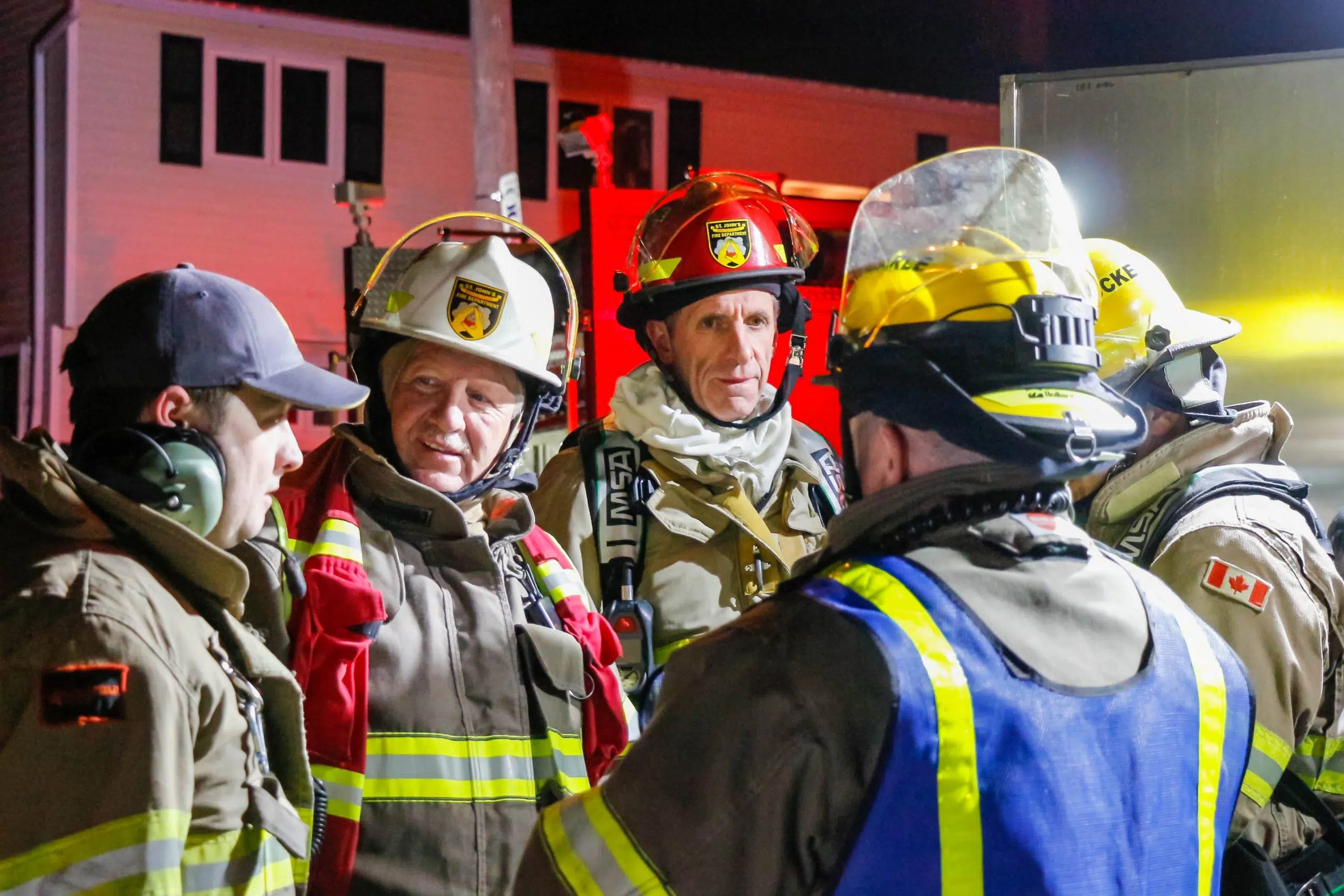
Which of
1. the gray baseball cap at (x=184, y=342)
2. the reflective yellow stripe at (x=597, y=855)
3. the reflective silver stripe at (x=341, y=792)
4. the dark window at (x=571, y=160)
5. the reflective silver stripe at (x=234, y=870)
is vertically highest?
the dark window at (x=571, y=160)

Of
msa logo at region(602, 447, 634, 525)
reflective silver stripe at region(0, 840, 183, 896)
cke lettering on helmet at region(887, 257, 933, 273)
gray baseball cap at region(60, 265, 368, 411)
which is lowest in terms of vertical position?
reflective silver stripe at region(0, 840, 183, 896)

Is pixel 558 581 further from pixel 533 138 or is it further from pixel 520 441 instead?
pixel 533 138

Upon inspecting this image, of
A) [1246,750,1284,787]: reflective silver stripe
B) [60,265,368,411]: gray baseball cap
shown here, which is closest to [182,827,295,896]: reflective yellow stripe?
[60,265,368,411]: gray baseball cap

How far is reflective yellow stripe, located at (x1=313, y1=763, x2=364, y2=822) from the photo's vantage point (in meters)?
2.65

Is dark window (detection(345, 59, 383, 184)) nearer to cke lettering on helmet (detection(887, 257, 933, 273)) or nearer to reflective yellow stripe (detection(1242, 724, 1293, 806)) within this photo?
reflective yellow stripe (detection(1242, 724, 1293, 806))

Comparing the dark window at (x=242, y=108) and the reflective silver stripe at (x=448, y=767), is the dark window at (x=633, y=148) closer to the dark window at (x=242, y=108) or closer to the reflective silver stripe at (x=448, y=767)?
the dark window at (x=242, y=108)

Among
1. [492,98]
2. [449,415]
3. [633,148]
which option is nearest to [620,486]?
[449,415]

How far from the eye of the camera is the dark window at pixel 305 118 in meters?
23.8

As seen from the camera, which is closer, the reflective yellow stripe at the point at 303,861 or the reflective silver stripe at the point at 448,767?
the reflective yellow stripe at the point at 303,861

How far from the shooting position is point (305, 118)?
942 inches

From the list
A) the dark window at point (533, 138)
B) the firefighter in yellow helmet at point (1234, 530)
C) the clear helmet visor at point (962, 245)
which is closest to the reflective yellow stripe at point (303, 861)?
the clear helmet visor at point (962, 245)

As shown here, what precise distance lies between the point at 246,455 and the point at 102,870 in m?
0.75

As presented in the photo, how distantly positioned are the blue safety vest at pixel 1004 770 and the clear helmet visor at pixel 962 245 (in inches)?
17.8

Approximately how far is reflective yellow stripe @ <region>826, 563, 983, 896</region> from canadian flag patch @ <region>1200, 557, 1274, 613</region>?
1739 millimetres
